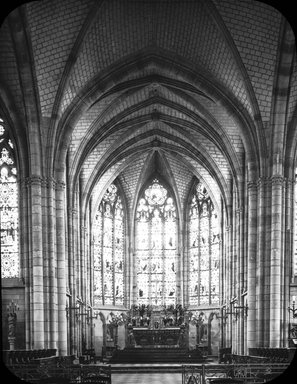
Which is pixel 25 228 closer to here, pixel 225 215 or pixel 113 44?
pixel 113 44

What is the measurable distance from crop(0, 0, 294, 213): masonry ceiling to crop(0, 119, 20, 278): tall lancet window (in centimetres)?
195

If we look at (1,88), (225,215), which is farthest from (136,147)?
(1,88)

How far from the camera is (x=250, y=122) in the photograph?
32.0 meters

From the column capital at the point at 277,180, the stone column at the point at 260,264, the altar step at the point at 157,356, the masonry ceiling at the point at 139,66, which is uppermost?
the masonry ceiling at the point at 139,66

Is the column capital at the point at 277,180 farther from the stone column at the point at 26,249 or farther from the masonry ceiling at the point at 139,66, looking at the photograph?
the stone column at the point at 26,249

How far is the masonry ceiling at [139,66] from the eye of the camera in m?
28.1

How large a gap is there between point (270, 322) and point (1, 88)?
16025mm

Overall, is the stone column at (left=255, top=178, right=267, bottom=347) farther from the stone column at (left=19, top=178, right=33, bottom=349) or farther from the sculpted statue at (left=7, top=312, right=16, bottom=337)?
the sculpted statue at (left=7, top=312, right=16, bottom=337)

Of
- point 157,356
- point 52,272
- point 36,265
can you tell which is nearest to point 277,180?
point 52,272

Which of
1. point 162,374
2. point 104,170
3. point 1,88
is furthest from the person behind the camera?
point 104,170

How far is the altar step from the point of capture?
39406 mm

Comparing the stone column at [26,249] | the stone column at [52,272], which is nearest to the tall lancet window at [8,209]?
the stone column at [26,249]

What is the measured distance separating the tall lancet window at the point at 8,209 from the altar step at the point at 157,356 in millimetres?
11969

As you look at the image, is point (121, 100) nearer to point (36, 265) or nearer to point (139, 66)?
point (139, 66)
